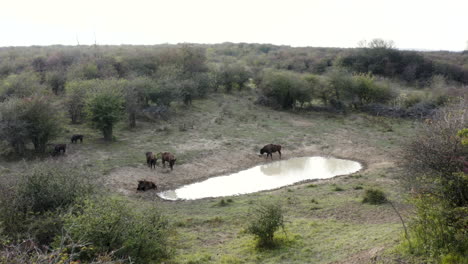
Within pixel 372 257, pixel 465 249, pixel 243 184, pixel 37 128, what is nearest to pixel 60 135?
pixel 37 128

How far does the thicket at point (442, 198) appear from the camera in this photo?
23.7 feet

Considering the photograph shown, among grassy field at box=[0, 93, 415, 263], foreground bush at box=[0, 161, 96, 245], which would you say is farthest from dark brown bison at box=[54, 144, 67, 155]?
foreground bush at box=[0, 161, 96, 245]

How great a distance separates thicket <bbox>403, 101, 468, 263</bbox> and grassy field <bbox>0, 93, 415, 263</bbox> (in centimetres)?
90

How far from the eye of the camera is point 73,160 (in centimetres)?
2098

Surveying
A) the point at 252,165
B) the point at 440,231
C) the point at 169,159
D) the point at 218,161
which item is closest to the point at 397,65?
the point at 252,165

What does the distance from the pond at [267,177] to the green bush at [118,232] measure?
8348 mm

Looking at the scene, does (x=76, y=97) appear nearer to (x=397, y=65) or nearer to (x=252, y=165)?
(x=252, y=165)

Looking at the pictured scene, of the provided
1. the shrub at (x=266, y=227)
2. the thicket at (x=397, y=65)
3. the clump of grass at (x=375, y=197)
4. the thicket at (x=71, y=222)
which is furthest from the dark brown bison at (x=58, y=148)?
the thicket at (x=397, y=65)

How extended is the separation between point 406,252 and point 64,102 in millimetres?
27375

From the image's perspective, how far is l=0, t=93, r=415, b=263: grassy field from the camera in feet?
34.9

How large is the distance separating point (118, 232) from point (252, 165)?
15370 mm

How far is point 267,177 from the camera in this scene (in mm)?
21594

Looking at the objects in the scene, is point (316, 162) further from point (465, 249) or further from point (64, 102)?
point (64, 102)

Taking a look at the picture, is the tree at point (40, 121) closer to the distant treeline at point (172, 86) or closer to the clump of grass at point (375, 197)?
the distant treeline at point (172, 86)
